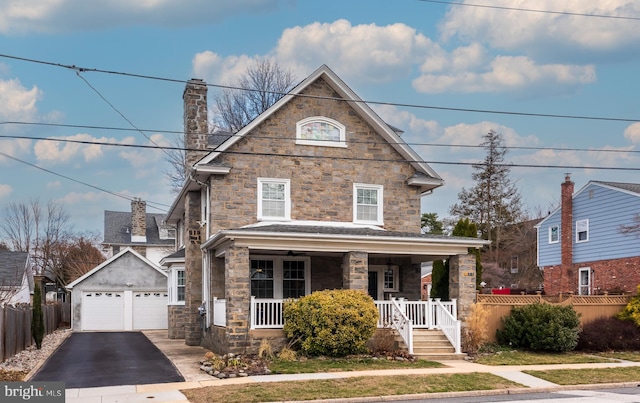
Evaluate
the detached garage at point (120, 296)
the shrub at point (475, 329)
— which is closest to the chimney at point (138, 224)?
the detached garage at point (120, 296)

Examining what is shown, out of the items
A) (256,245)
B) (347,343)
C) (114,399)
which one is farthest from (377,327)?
(114,399)

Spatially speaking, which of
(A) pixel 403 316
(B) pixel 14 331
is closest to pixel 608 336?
(A) pixel 403 316

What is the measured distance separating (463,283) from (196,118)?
1182 centimetres

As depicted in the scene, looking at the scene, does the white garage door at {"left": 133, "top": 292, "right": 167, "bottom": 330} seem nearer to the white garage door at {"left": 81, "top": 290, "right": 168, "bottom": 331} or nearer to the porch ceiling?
the white garage door at {"left": 81, "top": 290, "right": 168, "bottom": 331}

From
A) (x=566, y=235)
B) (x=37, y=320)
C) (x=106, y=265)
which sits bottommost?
(x=37, y=320)

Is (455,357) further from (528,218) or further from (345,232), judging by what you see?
(528,218)

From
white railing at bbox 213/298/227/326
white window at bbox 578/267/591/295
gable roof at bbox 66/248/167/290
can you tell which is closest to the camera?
white railing at bbox 213/298/227/326

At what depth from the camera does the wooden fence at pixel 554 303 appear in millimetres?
22672

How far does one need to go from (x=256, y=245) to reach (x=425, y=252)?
5.32 meters

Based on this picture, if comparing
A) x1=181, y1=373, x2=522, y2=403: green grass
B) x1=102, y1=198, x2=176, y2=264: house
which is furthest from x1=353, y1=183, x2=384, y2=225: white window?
x1=102, y1=198, x2=176, y2=264: house

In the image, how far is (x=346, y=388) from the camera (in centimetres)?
1467

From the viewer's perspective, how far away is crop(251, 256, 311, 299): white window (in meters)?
23.1

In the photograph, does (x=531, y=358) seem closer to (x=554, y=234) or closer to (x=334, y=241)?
(x=334, y=241)

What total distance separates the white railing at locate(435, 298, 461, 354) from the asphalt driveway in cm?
808
